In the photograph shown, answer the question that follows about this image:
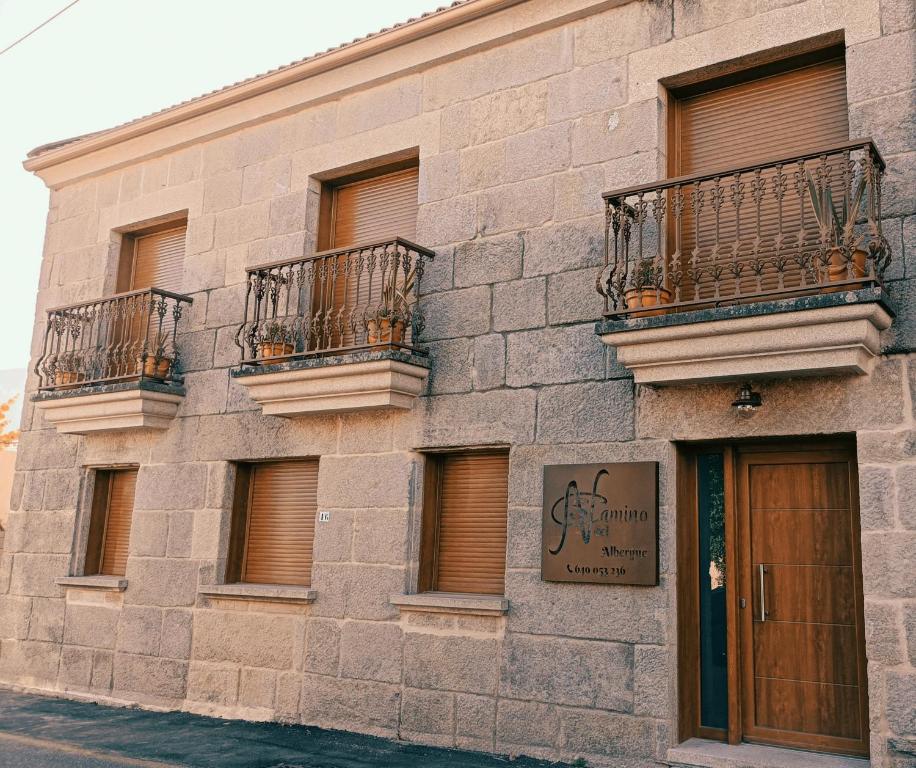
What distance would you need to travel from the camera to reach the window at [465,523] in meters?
7.58

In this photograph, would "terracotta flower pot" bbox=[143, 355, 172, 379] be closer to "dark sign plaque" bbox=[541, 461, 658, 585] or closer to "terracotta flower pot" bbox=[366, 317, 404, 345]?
"terracotta flower pot" bbox=[366, 317, 404, 345]

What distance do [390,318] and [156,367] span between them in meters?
3.10

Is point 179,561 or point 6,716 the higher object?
point 179,561

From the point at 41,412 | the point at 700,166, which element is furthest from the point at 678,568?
the point at 41,412

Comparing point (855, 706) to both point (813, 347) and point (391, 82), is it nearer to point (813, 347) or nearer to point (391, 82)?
point (813, 347)

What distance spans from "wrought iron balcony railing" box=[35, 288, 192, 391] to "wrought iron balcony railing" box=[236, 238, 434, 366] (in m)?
0.98

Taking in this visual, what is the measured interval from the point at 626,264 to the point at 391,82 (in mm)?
3563

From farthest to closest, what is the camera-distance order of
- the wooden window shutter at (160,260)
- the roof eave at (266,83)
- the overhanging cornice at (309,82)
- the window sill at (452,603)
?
the wooden window shutter at (160,260), the roof eave at (266,83), the overhanging cornice at (309,82), the window sill at (452,603)

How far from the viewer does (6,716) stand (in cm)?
862

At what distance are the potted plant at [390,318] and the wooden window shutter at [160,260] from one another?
11.5 feet

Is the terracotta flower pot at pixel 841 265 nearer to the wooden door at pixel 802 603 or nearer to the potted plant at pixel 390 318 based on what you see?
the wooden door at pixel 802 603

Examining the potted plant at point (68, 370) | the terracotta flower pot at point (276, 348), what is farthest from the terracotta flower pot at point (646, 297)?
the potted plant at point (68, 370)

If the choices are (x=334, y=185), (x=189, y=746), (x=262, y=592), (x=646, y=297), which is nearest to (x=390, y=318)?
(x=646, y=297)

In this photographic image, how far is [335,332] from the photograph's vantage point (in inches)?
341
